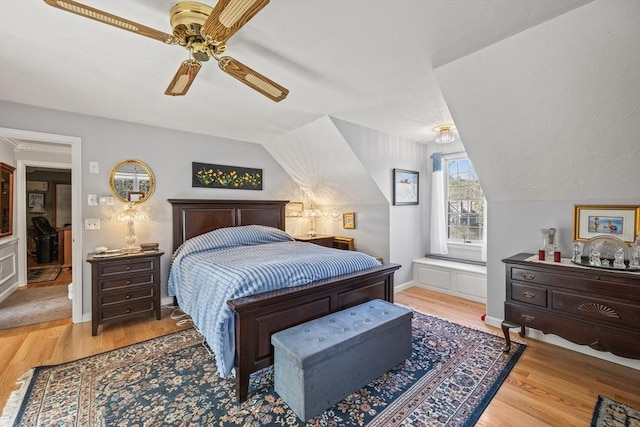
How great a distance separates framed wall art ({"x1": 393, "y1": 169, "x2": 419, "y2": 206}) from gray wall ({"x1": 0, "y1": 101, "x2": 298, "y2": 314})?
2232 millimetres

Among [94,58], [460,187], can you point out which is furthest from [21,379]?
[460,187]

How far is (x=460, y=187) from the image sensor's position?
446cm

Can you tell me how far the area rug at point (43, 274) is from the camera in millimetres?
4799

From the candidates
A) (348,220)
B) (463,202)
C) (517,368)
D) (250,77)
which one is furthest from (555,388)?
(348,220)

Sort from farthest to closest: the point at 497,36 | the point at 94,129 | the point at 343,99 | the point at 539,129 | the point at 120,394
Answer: the point at 94,129
the point at 343,99
the point at 539,129
the point at 120,394
the point at 497,36

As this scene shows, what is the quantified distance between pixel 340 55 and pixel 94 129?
3.01 meters

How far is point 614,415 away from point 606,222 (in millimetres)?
1480

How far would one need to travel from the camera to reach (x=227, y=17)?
4.24ft

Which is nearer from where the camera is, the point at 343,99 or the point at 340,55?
the point at 340,55

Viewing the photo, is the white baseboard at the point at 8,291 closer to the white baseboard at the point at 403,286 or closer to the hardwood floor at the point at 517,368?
the hardwood floor at the point at 517,368

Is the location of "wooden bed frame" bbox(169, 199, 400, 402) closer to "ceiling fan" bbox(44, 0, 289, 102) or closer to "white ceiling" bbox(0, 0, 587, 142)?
"ceiling fan" bbox(44, 0, 289, 102)

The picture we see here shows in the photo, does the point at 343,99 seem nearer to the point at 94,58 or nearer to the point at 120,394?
the point at 94,58

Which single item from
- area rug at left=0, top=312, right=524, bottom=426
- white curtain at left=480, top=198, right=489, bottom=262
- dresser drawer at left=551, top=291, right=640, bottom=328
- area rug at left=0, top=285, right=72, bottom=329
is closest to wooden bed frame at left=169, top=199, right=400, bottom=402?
area rug at left=0, top=312, right=524, bottom=426

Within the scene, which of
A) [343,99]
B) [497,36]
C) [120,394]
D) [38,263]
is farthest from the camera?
[38,263]
